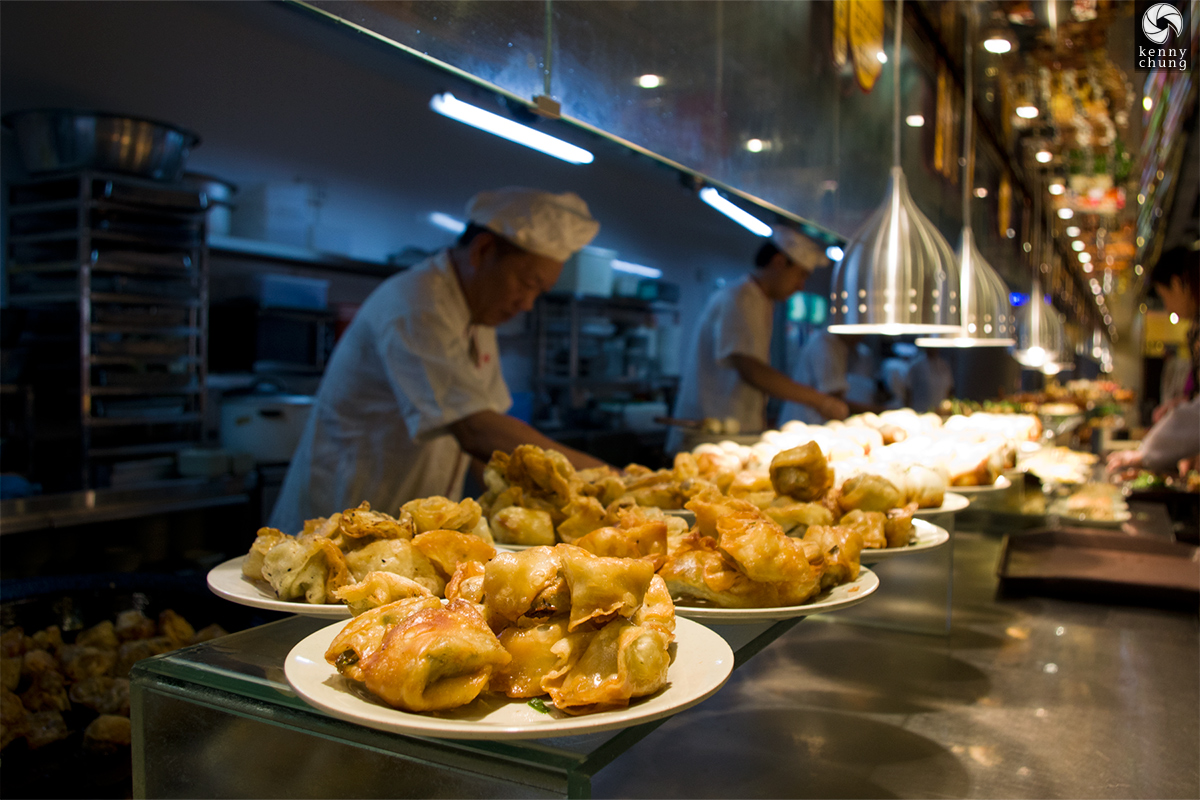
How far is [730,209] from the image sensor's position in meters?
3.38

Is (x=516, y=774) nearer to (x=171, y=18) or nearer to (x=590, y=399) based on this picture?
(x=171, y=18)

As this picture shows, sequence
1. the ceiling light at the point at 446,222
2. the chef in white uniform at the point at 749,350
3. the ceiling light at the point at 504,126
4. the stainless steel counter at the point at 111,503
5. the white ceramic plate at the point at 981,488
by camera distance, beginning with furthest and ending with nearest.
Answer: the ceiling light at the point at 446,222 → the chef in white uniform at the point at 749,350 → the stainless steel counter at the point at 111,503 → the ceiling light at the point at 504,126 → the white ceramic plate at the point at 981,488

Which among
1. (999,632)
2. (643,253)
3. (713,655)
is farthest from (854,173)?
(643,253)

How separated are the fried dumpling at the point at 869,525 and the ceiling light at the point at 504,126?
1.26 meters

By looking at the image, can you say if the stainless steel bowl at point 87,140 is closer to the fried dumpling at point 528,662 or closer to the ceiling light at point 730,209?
the ceiling light at point 730,209

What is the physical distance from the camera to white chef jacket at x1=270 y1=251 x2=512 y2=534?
241cm

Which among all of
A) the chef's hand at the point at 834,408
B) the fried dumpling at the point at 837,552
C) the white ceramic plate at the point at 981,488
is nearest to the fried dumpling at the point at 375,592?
the fried dumpling at the point at 837,552

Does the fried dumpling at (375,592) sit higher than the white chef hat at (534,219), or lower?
lower

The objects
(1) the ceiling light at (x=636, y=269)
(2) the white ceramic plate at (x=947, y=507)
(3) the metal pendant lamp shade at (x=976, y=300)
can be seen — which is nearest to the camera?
(2) the white ceramic plate at (x=947, y=507)

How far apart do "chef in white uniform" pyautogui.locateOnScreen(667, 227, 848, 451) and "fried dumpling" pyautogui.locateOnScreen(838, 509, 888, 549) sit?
306 cm

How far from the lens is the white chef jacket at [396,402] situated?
2410 mm

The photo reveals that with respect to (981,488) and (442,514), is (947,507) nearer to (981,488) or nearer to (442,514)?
(981,488)

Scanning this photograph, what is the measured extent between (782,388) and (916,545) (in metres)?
3.14

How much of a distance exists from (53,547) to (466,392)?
1558mm
